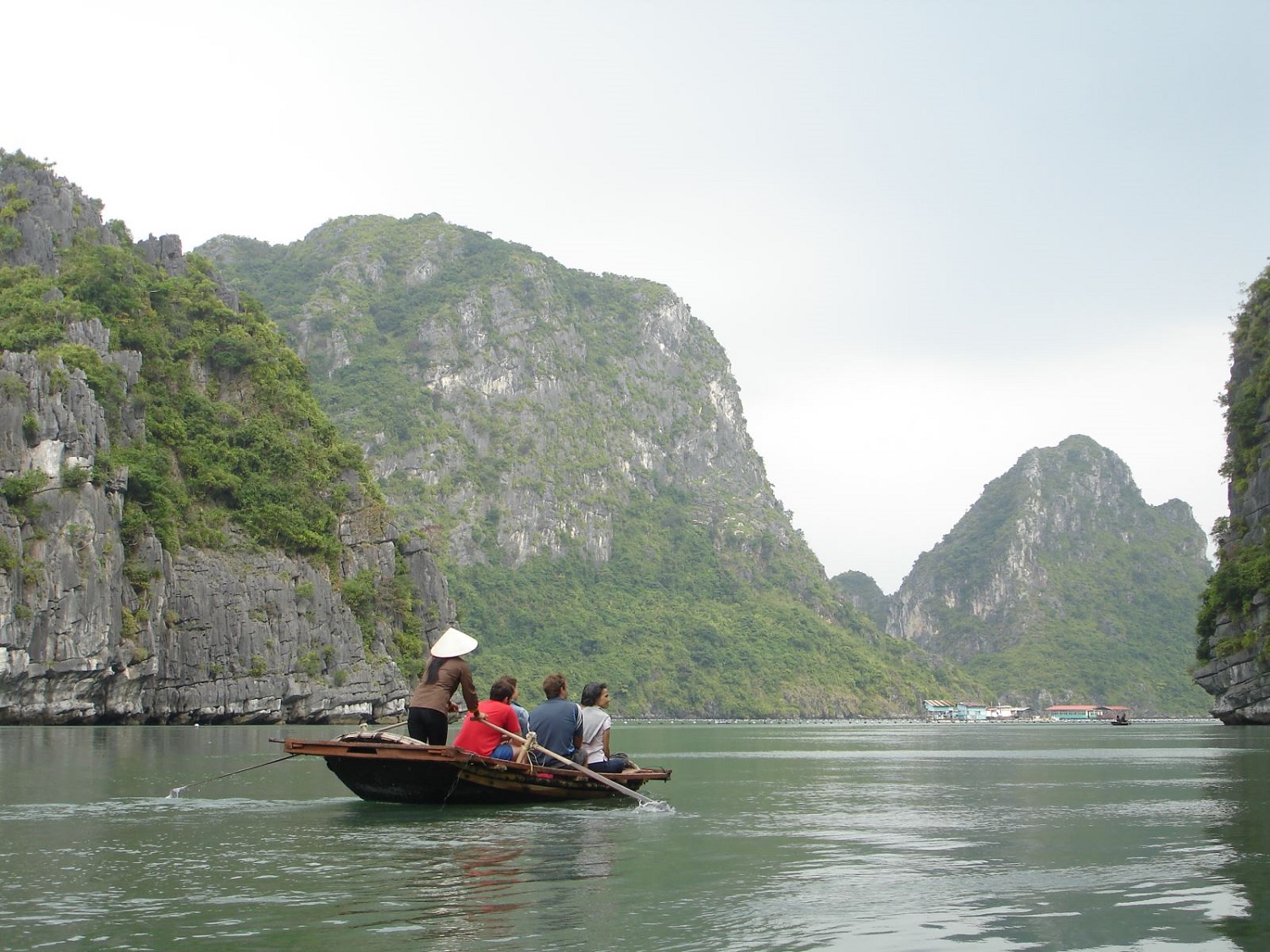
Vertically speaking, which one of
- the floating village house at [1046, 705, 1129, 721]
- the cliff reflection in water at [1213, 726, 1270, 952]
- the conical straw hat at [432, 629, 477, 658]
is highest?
the conical straw hat at [432, 629, 477, 658]

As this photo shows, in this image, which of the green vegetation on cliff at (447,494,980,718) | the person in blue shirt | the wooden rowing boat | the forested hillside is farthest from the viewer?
the forested hillside

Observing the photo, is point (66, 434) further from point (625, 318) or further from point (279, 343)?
point (625, 318)

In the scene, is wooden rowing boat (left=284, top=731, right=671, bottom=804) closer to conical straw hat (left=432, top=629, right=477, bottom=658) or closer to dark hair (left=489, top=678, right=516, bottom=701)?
dark hair (left=489, top=678, right=516, bottom=701)

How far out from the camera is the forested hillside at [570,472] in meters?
137

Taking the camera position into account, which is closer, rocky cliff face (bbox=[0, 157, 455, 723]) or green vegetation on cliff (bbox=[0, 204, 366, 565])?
rocky cliff face (bbox=[0, 157, 455, 723])

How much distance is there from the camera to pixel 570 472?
153 meters

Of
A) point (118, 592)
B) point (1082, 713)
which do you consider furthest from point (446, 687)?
point (1082, 713)

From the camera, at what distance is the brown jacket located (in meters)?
17.0

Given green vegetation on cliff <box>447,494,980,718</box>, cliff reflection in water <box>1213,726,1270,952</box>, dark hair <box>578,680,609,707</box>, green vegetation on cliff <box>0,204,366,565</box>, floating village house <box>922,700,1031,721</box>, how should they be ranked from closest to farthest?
cliff reflection in water <box>1213,726,1270,952</box>, dark hair <box>578,680,609,707</box>, green vegetation on cliff <box>0,204,366,565</box>, green vegetation on cliff <box>447,494,980,718</box>, floating village house <box>922,700,1031,721</box>

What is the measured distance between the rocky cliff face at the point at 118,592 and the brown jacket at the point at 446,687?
3901 centimetres

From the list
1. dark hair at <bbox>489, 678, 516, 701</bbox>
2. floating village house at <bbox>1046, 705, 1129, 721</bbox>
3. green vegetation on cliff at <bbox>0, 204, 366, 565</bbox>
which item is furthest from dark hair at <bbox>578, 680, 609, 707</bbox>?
floating village house at <bbox>1046, 705, 1129, 721</bbox>

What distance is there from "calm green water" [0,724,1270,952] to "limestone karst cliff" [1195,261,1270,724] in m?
37.5

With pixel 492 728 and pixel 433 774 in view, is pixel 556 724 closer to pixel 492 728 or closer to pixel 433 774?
pixel 492 728

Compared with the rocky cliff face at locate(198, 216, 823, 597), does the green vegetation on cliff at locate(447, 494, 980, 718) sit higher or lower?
lower
